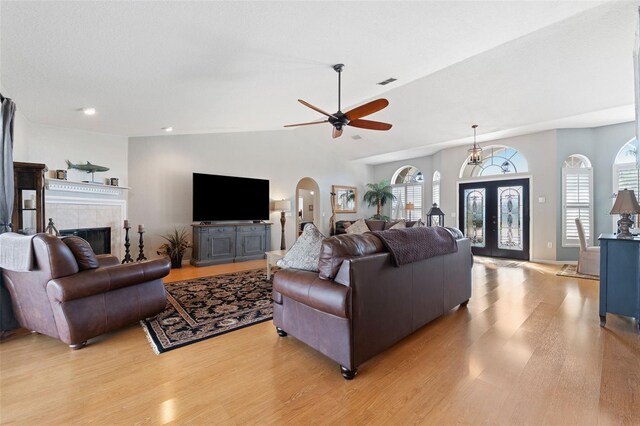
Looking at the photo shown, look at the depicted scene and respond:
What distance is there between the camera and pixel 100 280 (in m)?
2.34

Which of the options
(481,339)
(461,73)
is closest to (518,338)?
(481,339)

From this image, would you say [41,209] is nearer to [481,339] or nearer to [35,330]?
[35,330]

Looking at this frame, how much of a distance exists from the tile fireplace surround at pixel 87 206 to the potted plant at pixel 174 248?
71 cm

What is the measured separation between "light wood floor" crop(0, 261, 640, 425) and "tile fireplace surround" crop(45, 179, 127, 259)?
7.53 ft

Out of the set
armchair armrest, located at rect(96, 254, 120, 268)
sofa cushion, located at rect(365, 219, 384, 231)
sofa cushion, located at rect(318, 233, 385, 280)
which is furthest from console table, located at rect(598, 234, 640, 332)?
armchair armrest, located at rect(96, 254, 120, 268)

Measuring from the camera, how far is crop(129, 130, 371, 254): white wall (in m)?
5.44

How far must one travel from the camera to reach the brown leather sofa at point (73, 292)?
221 cm

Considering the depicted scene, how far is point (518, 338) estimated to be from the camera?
2.48m

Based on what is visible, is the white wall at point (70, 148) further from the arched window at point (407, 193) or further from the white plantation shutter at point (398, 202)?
the white plantation shutter at point (398, 202)

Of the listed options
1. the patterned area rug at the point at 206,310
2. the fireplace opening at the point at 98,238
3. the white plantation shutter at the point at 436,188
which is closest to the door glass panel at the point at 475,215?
the white plantation shutter at the point at 436,188

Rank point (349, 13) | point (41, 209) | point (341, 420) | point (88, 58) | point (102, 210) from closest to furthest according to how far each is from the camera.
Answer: point (341, 420) → point (349, 13) → point (88, 58) → point (41, 209) → point (102, 210)

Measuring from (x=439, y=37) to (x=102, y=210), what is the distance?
18.4 feet

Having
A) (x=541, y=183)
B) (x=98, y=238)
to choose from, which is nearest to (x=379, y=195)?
(x=541, y=183)

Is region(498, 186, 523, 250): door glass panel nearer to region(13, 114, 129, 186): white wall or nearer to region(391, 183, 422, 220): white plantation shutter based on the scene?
region(391, 183, 422, 220): white plantation shutter
